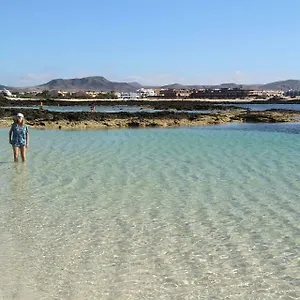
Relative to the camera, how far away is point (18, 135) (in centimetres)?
1427

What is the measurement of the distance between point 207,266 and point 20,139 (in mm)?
9798

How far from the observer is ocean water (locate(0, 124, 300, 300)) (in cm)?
518

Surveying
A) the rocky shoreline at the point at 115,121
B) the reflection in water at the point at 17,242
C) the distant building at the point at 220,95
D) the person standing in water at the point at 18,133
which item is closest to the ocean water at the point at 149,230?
the reflection in water at the point at 17,242

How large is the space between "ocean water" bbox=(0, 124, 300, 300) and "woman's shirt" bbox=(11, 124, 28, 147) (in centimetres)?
68

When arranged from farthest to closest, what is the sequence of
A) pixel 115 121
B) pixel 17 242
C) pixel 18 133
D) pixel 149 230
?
pixel 115 121, pixel 18 133, pixel 149 230, pixel 17 242

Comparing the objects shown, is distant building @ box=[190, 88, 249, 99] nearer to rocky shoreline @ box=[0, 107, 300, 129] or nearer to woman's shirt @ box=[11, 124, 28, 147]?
rocky shoreline @ box=[0, 107, 300, 129]

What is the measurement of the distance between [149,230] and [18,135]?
8150mm

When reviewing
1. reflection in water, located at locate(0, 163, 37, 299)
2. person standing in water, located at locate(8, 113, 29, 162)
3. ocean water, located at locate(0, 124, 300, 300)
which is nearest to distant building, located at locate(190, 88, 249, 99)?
person standing in water, located at locate(8, 113, 29, 162)

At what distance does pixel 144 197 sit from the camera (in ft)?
31.6

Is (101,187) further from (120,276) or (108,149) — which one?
(108,149)

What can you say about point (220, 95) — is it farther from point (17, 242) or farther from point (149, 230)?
point (17, 242)

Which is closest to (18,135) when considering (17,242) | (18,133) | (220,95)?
(18,133)

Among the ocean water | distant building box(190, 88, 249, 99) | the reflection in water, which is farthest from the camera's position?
distant building box(190, 88, 249, 99)

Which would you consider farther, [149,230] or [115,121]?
[115,121]
